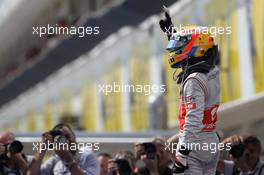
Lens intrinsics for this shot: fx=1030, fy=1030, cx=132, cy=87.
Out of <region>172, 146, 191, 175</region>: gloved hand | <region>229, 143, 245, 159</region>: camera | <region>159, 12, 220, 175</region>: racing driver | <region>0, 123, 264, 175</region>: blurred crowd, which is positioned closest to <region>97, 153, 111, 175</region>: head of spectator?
<region>0, 123, 264, 175</region>: blurred crowd

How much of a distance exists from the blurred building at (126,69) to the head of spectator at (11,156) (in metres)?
4.20

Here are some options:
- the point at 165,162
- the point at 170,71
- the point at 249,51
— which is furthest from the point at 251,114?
the point at 165,162

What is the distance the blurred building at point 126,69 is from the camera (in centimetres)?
1409

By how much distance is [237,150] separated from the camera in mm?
8594

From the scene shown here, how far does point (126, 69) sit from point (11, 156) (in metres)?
11.8

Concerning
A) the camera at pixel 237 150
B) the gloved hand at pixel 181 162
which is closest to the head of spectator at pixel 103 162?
the camera at pixel 237 150

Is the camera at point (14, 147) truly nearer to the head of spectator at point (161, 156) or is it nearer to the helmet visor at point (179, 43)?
the head of spectator at point (161, 156)

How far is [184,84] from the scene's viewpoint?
7.29 meters

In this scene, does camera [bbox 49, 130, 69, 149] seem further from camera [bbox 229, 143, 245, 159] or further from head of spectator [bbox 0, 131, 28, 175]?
camera [bbox 229, 143, 245, 159]

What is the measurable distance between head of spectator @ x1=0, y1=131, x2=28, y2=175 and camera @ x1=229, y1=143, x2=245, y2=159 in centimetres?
179

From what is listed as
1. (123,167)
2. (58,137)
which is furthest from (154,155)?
(58,137)

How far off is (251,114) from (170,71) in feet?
8.91

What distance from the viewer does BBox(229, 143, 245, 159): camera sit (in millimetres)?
8586
